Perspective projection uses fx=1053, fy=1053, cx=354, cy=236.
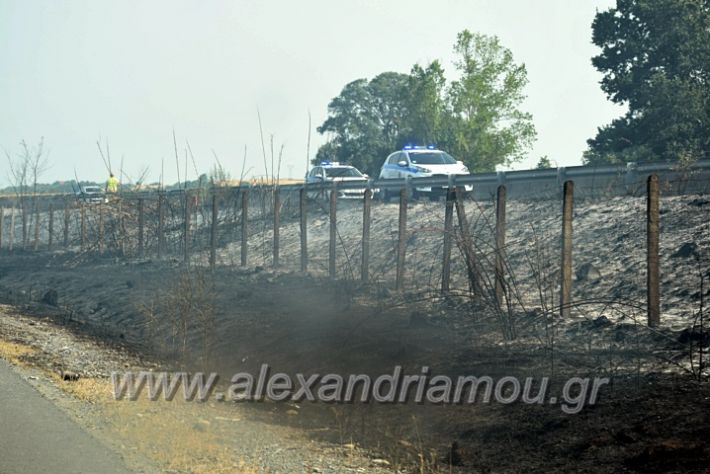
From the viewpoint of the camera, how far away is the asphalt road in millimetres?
8555

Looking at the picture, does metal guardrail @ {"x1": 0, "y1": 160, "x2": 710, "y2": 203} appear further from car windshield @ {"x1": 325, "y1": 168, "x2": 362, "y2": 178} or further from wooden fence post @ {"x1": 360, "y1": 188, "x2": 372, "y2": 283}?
car windshield @ {"x1": 325, "y1": 168, "x2": 362, "y2": 178}

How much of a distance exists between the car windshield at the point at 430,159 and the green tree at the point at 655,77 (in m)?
10.2

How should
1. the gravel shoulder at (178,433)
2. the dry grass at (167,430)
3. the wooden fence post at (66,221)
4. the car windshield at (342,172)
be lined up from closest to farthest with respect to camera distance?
the dry grass at (167,430) < the gravel shoulder at (178,433) < the car windshield at (342,172) < the wooden fence post at (66,221)

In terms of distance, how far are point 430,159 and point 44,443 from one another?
30.3 metres

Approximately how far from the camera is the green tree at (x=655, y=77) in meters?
44.8

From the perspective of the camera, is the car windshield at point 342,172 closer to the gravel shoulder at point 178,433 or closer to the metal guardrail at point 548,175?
the metal guardrail at point 548,175

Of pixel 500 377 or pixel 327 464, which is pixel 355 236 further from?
pixel 327 464

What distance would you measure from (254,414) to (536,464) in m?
Result: 4.66

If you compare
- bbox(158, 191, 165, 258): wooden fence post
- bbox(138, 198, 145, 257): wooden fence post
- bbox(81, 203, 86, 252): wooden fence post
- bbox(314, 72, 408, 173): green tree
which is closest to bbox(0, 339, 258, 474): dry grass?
bbox(158, 191, 165, 258): wooden fence post

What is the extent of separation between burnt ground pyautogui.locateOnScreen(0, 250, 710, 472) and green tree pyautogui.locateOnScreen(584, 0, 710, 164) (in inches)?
994

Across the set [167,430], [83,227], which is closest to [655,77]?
[83,227]

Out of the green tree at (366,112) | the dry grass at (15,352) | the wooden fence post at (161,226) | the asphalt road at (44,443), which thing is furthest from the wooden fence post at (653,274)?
the green tree at (366,112)

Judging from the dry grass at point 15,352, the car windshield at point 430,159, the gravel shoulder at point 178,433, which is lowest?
the dry grass at point 15,352

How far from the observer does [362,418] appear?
501 inches
